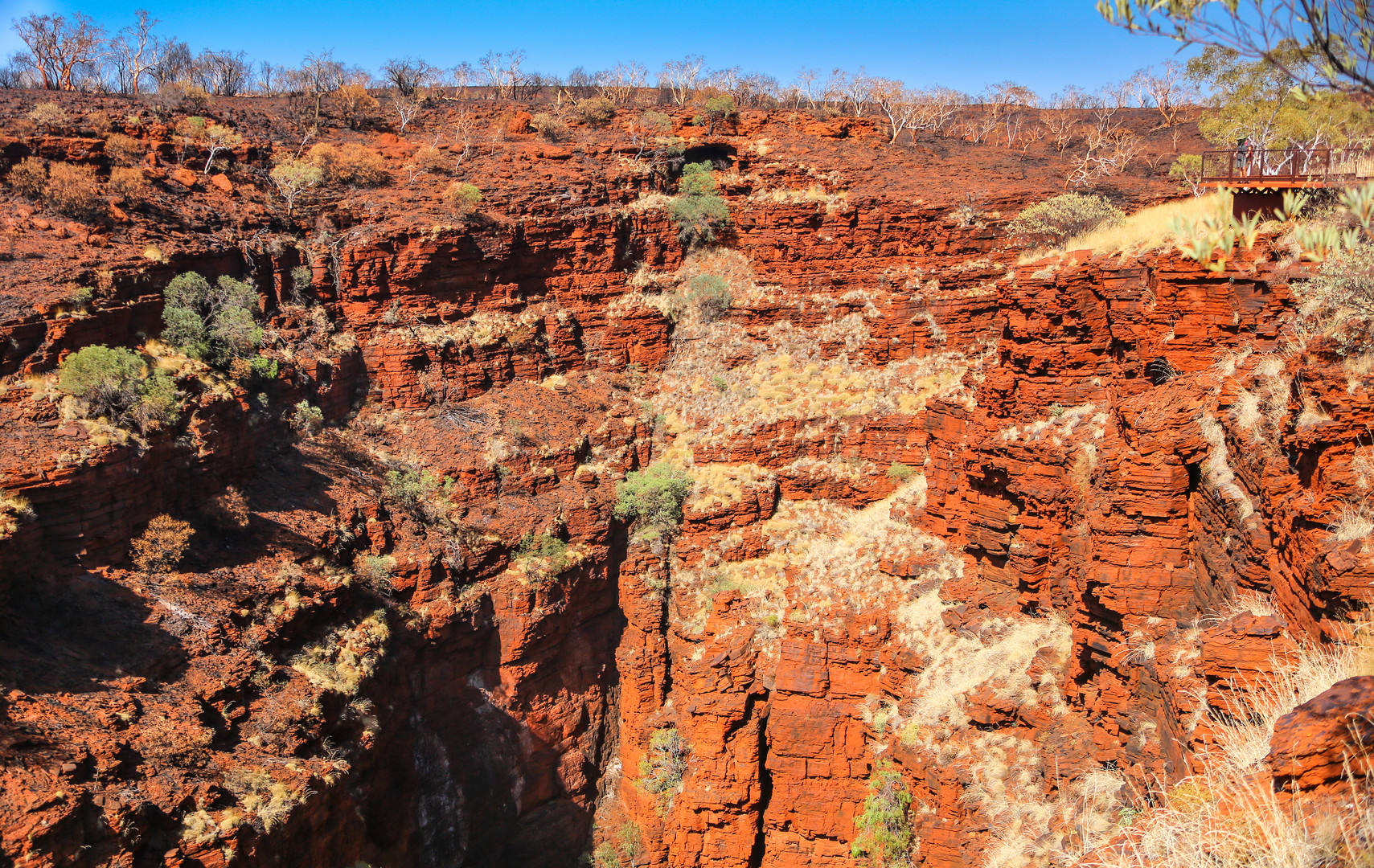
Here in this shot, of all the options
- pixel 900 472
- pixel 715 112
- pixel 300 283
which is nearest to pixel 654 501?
pixel 900 472

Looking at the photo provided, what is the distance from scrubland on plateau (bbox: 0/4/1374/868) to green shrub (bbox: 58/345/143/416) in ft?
0.24

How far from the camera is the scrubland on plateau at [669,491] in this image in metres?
11.6

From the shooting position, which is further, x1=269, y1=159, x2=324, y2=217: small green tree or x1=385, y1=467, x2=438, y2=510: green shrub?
x1=269, y1=159, x2=324, y2=217: small green tree

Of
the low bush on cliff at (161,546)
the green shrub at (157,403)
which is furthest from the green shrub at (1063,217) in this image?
the low bush on cliff at (161,546)

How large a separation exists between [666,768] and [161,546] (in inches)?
514

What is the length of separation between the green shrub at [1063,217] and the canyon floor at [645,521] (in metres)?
0.82

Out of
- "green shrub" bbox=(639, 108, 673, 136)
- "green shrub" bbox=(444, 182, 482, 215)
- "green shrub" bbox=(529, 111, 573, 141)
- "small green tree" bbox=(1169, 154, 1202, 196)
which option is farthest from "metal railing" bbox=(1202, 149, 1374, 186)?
"green shrub" bbox=(529, 111, 573, 141)

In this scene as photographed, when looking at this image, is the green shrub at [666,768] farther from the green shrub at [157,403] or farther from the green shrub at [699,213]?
the green shrub at [699,213]

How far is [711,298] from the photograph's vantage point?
29.9 meters

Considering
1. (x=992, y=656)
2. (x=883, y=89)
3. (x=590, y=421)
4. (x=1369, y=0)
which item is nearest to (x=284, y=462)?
(x=590, y=421)

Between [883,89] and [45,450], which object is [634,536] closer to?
[45,450]

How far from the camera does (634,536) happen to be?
24.8 metres

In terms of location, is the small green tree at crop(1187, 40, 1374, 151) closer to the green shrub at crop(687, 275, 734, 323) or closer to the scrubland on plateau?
the scrubland on plateau

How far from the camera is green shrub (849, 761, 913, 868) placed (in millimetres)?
19797
